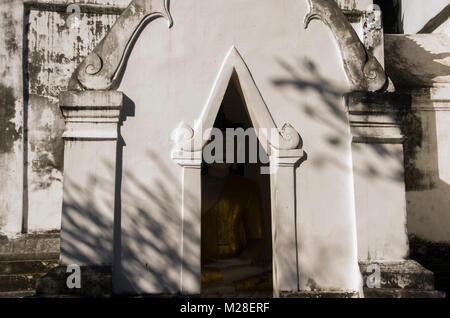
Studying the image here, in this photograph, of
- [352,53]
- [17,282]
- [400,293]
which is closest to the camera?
[400,293]

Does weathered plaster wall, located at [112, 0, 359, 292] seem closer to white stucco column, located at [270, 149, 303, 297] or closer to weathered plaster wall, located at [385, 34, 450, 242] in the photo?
white stucco column, located at [270, 149, 303, 297]

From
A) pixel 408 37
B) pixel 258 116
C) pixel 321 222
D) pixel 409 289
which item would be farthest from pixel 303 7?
pixel 408 37

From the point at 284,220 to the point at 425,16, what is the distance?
7660 millimetres

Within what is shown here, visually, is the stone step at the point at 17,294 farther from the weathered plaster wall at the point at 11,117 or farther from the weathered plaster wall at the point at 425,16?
the weathered plaster wall at the point at 425,16

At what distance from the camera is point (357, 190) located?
189 inches

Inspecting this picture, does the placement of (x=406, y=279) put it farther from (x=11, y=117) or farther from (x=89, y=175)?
(x=11, y=117)

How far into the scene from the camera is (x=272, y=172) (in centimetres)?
488

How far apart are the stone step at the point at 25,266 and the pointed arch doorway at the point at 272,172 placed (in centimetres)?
279

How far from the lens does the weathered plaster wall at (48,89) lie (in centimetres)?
682

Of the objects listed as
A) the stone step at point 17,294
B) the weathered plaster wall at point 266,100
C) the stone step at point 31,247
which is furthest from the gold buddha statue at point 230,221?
the stone step at point 17,294

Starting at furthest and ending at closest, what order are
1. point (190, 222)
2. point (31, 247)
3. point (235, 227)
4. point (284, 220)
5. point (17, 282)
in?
point (235, 227), point (31, 247), point (17, 282), point (284, 220), point (190, 222)

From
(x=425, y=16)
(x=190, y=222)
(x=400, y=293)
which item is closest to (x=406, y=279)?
(x=400, y=293)

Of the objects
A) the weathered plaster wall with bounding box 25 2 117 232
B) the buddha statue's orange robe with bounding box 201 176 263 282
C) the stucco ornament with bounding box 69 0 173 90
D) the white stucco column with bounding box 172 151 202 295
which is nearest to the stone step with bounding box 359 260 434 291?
the white stucco column with bounding box 172 151 202 295
